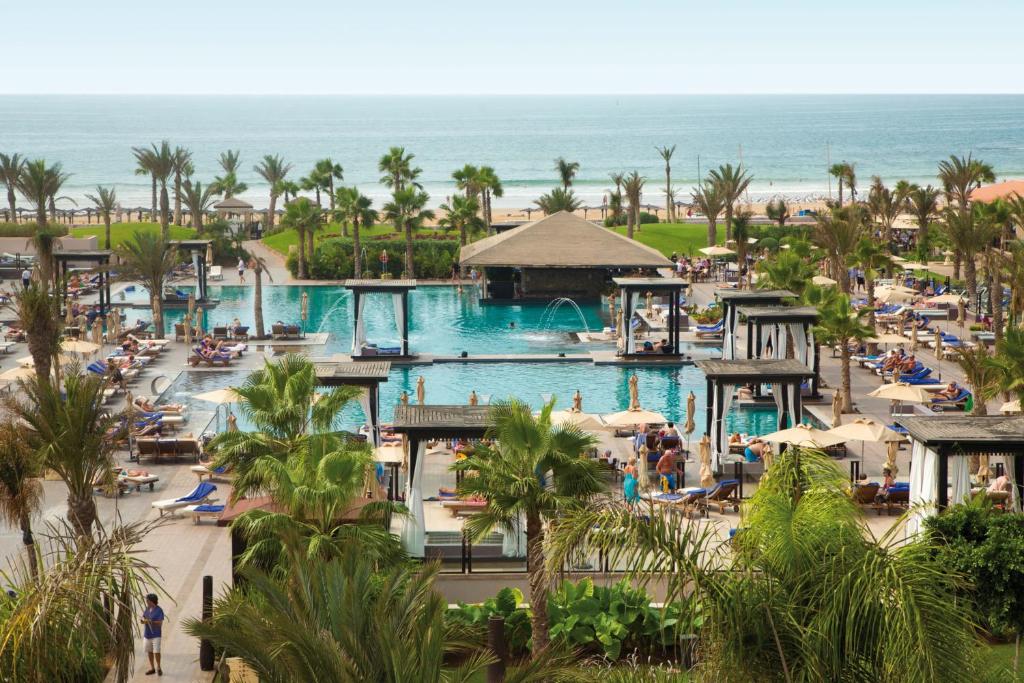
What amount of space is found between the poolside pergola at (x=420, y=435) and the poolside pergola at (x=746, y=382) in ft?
22.3

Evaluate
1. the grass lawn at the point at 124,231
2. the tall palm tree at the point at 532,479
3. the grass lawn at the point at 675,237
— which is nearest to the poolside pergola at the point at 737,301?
the tall palm tree at the point at 532,479

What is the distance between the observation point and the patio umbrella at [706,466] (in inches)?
985

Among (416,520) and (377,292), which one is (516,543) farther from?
(377,292)

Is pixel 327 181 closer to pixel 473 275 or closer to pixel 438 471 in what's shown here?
pixel 473 275

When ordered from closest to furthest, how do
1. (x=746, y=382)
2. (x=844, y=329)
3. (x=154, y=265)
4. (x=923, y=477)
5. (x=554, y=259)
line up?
(x=923, y=477), (x=746, y=382), (x=844, y=329), (x=154, y=265), (x=554, y=259)

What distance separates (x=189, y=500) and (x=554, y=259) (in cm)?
2757

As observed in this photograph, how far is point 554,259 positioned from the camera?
4956cm

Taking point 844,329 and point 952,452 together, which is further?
point 844,329

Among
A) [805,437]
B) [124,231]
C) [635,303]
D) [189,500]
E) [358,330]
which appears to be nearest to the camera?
[189,500]

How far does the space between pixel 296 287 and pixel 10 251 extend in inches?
542

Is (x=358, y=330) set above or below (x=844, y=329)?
below

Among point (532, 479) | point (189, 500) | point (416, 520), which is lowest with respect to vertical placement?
point (189, 500)

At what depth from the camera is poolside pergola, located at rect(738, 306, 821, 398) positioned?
32.7 m

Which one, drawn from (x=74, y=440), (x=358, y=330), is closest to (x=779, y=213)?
(x=358, y=330)
